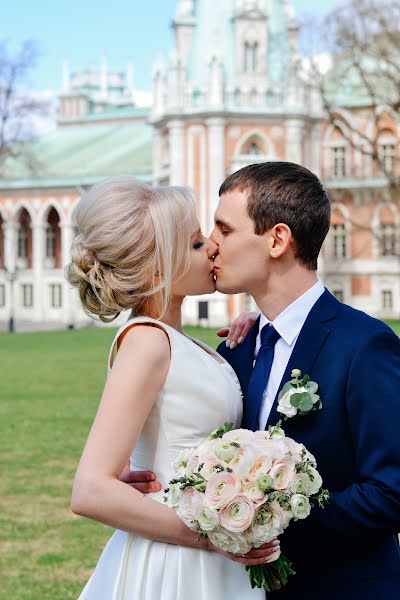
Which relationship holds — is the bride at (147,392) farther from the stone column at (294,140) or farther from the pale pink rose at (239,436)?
the stone column at (294,140)

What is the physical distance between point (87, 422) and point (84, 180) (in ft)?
138

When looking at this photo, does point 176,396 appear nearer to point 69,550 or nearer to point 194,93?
point 69,550

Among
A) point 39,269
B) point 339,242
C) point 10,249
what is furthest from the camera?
point 10,249

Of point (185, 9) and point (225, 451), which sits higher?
point (185, 9)

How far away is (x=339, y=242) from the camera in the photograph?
4941 centimetres

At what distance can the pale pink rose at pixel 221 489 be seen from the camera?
2.48 metres

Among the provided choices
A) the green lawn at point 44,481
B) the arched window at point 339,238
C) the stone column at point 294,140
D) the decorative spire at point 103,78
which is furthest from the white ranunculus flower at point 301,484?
the decorative spire at point 103,78

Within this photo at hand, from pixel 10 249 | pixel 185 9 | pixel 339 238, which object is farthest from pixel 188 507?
pixel 10 249

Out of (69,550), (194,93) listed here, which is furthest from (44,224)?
(69,550)

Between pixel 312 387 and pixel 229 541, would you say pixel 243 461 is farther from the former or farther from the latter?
pixel 312 387

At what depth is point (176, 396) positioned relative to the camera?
2877mm

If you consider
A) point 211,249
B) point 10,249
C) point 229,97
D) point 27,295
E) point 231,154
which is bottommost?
point 27,295

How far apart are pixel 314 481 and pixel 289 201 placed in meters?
0.78

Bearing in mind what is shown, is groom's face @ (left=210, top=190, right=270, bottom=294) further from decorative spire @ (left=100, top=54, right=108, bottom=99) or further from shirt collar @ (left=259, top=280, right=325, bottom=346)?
decorative spire @ (left=100, top=54, right=108, bottom=99)
